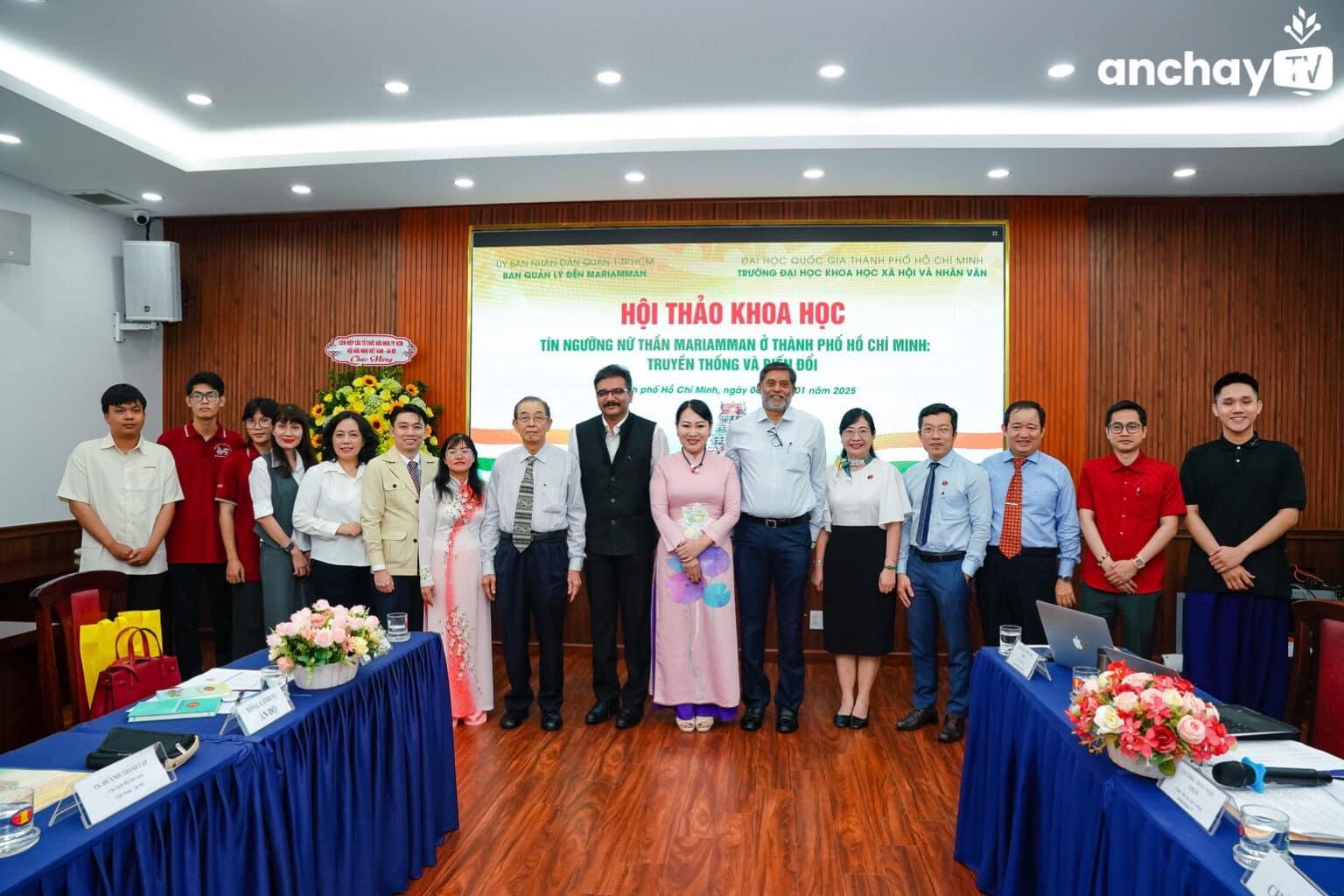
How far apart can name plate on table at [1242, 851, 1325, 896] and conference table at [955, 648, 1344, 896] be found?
4cm

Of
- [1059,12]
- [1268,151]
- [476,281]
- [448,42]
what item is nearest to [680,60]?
[448,42]

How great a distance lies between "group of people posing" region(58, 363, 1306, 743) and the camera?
11.8 ft

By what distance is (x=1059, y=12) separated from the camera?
3.26 meters

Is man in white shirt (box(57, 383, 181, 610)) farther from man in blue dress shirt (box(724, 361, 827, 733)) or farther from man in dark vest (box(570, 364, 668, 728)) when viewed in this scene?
man in blue dress shirt (box(724, 361, 827, 733))

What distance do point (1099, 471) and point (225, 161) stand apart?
519 cm

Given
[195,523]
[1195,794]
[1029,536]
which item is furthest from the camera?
[195,523]

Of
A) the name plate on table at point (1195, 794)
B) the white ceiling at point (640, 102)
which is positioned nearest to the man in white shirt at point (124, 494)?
the white ceiling at point (640, 102)

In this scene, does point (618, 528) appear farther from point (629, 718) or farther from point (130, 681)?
point (130, 681)

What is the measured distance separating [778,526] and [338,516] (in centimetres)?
209

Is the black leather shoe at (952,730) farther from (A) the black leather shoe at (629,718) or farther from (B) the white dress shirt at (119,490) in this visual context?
(B) the white dress shirt at (119,490)

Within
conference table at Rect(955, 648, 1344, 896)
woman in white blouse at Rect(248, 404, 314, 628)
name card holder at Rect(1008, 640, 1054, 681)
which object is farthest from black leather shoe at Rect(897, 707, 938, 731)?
woman in white blouse at Rect(248, 404, 314, 628)

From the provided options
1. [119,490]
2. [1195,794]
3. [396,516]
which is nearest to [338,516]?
[396,516]
